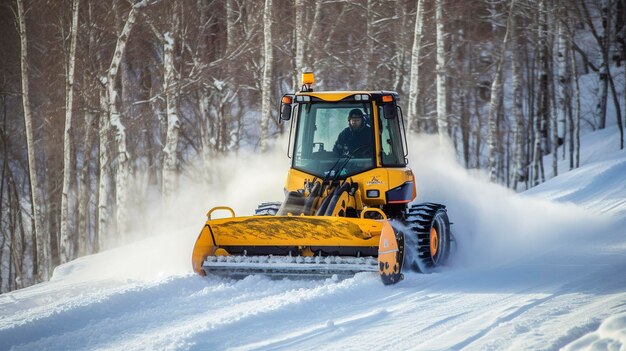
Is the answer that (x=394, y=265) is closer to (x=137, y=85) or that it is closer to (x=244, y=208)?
(x=244, y=208)

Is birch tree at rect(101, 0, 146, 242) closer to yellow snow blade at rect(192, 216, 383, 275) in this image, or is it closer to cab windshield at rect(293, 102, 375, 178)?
cab windshield at rect(293, 102, 375, 178)

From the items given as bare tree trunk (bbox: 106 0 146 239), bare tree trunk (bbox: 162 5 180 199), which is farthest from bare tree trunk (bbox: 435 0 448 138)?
bare tree trunk (bbox: 106 0 146 239)

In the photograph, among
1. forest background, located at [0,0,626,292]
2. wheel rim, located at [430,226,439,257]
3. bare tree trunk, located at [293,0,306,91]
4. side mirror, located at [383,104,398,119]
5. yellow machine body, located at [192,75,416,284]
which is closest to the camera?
yellow machine body, located at [192,75,416,284]

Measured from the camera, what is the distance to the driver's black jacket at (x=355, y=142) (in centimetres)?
970

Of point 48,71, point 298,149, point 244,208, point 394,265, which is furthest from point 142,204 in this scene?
point 394,265

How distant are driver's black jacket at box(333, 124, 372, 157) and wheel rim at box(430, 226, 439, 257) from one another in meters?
1.33

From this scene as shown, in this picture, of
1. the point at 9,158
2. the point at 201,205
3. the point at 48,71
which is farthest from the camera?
the point at 9,158

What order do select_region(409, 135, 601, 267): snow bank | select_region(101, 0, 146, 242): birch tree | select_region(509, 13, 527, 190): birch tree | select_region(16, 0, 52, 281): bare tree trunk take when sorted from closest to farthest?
select_region(409, 135, 601, 267): snow bank < select_region(101, 0, 146, 242): birch tree < select_region(16, 0, 52, 281): bare tree trunk < select_region(509, 13, 527, 190): birch tree

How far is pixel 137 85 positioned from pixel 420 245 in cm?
2028

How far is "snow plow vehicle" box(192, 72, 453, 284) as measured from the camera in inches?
332

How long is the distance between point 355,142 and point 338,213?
3.76 ft

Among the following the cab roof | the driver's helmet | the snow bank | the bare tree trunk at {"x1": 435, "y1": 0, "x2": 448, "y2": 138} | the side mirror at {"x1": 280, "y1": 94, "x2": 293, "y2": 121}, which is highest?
the bare tree trunk at {"x1": 435, "y1": 0, "x2": 448, "y2": 138}

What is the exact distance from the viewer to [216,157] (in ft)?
81.9

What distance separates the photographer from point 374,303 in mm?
7160
